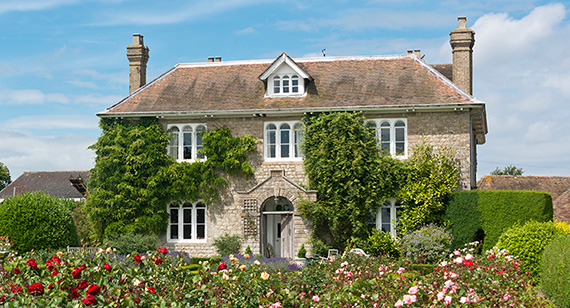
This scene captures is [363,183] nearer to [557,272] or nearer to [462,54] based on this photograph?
[462,54]

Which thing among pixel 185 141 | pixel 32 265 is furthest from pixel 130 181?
pixel 32 265

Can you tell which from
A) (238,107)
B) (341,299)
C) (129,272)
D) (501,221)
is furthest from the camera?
(238,107)

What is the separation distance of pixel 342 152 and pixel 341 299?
1431 cm

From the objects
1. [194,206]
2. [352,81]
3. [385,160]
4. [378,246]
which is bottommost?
[378,246]

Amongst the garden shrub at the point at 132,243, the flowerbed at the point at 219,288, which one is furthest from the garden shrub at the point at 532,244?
the garden shrub at the point at 132,243

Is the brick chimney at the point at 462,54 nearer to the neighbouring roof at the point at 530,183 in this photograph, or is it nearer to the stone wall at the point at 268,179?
the stone wall at the point at 268,179

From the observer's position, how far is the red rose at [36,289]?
7145 mm

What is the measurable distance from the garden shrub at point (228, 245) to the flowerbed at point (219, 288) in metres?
12.2

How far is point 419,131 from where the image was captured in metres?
22.3

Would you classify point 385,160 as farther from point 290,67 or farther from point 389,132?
point 290,67

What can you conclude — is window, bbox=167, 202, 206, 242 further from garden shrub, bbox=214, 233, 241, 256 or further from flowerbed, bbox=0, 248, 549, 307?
flowerbed, bbox=0, 248, 549, 307

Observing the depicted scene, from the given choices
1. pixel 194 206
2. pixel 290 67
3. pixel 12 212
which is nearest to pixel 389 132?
pixel 290 67

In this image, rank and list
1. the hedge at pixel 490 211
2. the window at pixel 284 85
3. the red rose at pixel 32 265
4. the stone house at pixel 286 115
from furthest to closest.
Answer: the window at pixel 284 85 < the stone house at pixel 286 115 < the hedge at pixel 490 211 < the red rose at pixel 32 265

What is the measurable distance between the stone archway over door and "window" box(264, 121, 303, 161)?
1.77 metres
